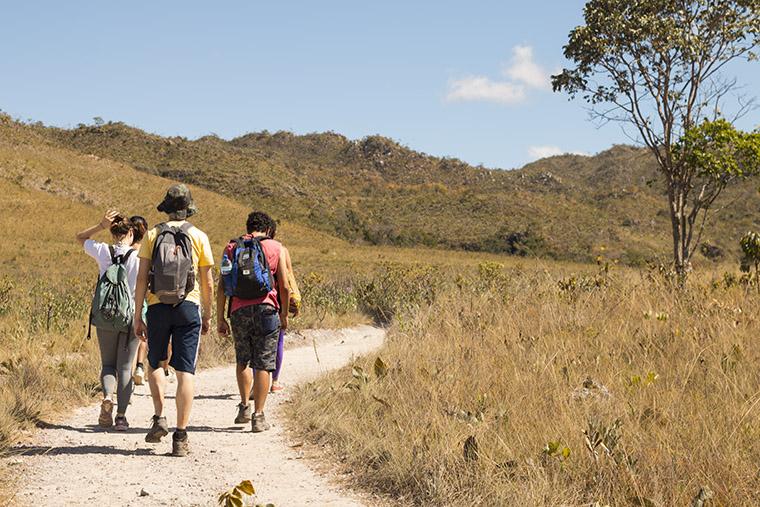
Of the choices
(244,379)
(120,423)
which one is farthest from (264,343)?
(120,423)

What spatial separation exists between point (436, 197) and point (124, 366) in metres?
65.7

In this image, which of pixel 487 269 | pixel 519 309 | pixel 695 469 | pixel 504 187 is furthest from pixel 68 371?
pixel 504 187

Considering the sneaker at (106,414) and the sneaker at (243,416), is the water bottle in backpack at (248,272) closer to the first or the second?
the sneaker at (243,416)

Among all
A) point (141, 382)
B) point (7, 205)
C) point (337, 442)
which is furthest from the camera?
point (7, 205)

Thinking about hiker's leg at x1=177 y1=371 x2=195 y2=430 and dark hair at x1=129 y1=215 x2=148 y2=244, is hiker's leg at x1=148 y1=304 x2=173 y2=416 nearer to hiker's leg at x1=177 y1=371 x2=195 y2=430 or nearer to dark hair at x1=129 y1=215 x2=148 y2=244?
hiker's leg at x1=177 y1=371 x2=195 y2=430

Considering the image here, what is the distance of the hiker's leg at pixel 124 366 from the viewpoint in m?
6.37

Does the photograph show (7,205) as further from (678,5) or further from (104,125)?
(104,125)

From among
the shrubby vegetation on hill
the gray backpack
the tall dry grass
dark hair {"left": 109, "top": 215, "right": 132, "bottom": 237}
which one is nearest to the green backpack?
dark hair {"left": 109, "top": 215, "right": 132, "bottom": 237}

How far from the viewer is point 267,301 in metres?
6.28

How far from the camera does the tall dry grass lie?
4.14 meters

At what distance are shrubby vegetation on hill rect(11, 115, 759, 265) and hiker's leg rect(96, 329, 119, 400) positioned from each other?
38451 mm

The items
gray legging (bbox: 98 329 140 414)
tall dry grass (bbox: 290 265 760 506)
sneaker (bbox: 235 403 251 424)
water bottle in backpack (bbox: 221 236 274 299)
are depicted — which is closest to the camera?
tall dry grass (bbox: 290 265 760 506)

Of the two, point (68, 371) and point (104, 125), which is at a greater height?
point (104, 125)

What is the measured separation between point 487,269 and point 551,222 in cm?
4618
